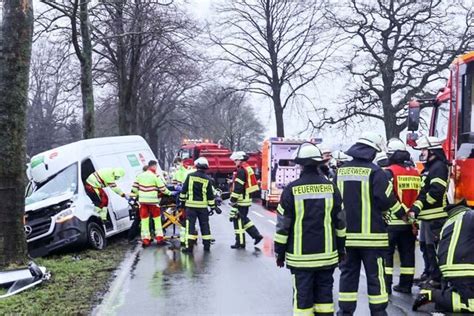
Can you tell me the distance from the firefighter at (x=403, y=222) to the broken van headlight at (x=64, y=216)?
613 cm

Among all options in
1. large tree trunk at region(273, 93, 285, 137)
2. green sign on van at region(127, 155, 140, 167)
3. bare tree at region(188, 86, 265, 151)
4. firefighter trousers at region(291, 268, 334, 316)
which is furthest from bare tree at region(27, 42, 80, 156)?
firefighter trousers at region(291, 268, 334, 316)

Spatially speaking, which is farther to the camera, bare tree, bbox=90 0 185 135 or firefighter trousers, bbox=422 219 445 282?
bare tree, bbox=90 0 185 135

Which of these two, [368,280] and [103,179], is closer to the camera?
[368,280]

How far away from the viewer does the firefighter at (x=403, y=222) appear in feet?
26.5

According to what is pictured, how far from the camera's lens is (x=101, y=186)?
41.3ft

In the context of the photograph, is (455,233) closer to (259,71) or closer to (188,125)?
(259,71)

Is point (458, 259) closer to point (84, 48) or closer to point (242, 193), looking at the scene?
point (242, 193)

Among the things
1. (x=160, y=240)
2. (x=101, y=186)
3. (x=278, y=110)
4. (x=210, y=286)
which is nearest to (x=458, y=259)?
Answer: (x=210, y=286)

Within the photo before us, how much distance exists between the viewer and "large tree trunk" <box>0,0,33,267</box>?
30.0 ft

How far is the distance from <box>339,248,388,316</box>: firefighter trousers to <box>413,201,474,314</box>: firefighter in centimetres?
69

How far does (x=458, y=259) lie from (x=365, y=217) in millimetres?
1057

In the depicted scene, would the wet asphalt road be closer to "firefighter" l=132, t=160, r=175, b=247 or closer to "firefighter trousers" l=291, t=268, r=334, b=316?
→ "firefighter" l=132, t=160, r=175, b=247

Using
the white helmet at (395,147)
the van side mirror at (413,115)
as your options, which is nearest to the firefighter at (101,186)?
the van side mirror at (413,115)

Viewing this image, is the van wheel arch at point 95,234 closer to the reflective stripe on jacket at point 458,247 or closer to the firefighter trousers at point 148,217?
the firefighter trousers at point 148,217
